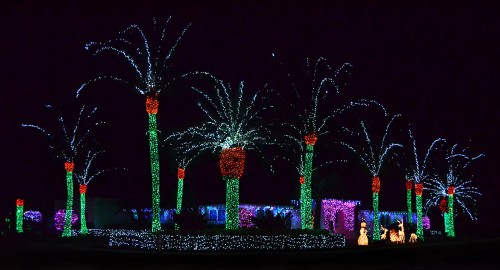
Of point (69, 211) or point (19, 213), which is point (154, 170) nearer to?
point (69, 211)

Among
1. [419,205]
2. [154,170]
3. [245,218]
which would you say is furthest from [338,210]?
[154,170]

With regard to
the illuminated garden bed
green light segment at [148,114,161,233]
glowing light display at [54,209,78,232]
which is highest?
green light segment at [148,114,161,233]

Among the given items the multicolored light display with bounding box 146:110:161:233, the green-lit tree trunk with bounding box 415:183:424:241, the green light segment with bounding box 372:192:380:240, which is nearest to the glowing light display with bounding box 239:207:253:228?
the green light segment with bounding box 372:192:380:240

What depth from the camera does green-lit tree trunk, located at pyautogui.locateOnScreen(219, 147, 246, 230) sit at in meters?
33.4

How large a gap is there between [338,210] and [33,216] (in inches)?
1308

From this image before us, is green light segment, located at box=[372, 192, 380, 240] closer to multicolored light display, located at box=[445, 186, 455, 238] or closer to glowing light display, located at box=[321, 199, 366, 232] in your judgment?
glowing light display, located at box=[321, 199, 366, 232]

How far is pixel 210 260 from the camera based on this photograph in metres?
24.8

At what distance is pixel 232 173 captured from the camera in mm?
33406

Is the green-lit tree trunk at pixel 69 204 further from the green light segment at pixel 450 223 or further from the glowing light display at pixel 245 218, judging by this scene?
the green light segment at pixel 450 223

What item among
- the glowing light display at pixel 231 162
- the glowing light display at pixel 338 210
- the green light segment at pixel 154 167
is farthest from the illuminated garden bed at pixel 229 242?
the glowing light display at pixel 338 210

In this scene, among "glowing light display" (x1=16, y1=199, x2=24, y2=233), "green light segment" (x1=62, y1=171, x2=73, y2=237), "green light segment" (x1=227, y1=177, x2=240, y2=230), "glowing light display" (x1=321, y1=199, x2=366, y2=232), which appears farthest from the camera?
"glowing light display" (x1=16, y1=199, x2=24, y2=233)

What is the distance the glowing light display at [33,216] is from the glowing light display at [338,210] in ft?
104

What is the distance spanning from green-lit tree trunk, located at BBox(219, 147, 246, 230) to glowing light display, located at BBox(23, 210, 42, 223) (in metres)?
42.7

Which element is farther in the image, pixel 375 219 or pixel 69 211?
pixel 69 211
